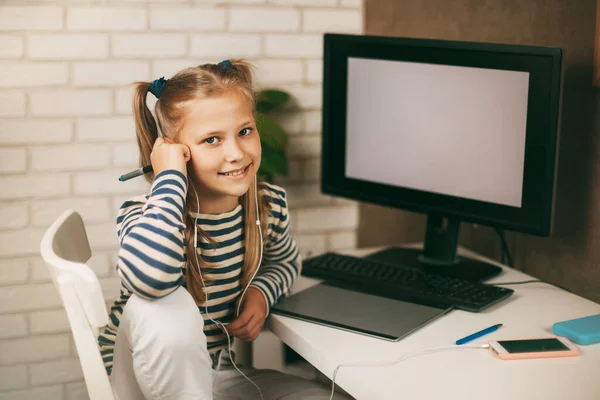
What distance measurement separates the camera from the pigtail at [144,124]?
4.66 ft

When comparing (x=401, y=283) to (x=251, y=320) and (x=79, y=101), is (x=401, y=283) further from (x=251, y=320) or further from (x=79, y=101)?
(x=79, y=101)

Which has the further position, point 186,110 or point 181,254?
point 186,110

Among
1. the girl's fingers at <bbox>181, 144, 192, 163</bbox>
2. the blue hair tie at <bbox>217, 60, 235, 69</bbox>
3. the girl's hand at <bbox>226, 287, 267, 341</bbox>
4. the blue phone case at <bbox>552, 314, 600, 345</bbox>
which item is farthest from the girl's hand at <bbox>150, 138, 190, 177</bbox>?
the blue phone case at <bbox>552, 314, 600, 345</bbox>

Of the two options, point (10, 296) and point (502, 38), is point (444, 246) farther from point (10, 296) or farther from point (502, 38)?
point (10, 296)

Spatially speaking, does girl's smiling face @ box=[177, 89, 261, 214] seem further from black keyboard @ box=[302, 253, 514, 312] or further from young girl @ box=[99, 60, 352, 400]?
black keyboard @ box=[302, 253, 514, 312]

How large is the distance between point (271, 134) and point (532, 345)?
2.99ft

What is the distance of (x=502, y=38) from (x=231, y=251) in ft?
2.84

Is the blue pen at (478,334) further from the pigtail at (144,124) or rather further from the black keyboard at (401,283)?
the pigtail at (144,124)

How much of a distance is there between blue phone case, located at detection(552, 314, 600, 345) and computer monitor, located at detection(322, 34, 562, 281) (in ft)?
0.73

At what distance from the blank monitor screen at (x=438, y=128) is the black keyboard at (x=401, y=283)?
0.64ft

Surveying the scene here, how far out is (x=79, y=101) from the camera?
6.16ft

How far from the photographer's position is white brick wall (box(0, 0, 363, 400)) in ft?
6.00

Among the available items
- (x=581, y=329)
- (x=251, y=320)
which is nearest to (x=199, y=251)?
(x=251, y=320)

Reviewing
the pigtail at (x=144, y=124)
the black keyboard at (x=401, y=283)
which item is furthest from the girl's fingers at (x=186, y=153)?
the black keyboard at (x=401, y=283)
